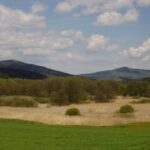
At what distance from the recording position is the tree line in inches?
4296

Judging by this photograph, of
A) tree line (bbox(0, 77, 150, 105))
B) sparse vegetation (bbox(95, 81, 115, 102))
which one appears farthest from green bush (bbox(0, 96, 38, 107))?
sparse vegetation (bbox(95, 81, 115, 102))

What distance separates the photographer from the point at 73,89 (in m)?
109

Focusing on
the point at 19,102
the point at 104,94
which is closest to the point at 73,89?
the point at 104,94

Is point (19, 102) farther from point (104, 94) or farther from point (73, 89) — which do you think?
point (104, 94)

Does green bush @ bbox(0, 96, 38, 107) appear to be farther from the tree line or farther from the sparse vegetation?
the sparse vegetation

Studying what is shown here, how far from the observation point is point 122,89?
15862 centimetres

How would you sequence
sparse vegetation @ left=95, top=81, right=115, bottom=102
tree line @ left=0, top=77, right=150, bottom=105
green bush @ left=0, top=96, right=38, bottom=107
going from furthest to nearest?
sparse vegetation @ left=95, top=81, right=115, bottom=102, tree line @ left=0, top=77, right=150, bottom=105, green bush @ left=0, top=96, right=38, bottom=107

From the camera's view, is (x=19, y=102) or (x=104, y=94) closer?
(x=19, y=102)

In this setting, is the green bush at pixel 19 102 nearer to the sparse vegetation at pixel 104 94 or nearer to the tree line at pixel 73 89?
the tree line at pixel 73 89

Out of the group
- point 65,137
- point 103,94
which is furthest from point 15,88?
point 65,137

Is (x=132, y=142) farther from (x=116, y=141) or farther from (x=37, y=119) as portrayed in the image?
(x=37, y=119)

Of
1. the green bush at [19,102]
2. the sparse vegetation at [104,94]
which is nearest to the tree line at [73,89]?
the sparse vegetation at [104,94]

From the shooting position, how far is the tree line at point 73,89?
109 meters

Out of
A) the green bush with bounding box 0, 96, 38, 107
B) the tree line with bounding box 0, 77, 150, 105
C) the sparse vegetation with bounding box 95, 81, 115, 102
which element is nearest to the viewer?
the green bush with bounding box 0, 96, 38, 107
